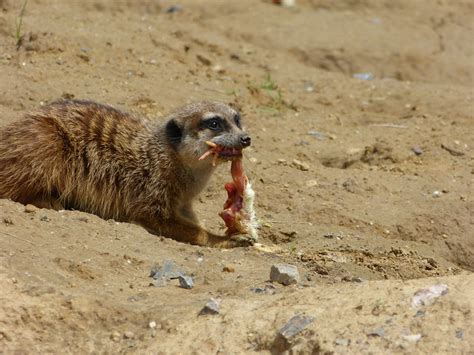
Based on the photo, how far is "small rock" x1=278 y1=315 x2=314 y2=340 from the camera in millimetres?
3367

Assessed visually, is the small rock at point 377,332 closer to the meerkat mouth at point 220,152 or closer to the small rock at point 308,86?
the meerkat mouth at point 220,152

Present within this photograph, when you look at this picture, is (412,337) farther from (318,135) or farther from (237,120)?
(318,135)

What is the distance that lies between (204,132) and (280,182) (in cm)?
87

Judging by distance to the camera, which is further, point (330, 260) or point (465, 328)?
point (330, 260)

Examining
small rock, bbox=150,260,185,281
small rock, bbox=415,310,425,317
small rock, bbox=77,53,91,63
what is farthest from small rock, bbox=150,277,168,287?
small rock, bbox=77,53,91,63

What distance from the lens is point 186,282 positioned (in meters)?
4.02

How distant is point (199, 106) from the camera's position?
5.57m

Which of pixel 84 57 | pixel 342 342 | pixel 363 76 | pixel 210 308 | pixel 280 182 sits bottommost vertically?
pixel 280 182

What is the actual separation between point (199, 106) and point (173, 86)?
1.56m

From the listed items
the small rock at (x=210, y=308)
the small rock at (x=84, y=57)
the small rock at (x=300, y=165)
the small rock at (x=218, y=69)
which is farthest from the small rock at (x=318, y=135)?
the small rock at (x=210, y=308)

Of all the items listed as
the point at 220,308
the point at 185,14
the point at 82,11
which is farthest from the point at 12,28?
the point at 220,308

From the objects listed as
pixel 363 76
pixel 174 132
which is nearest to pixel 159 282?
pixel 174 132

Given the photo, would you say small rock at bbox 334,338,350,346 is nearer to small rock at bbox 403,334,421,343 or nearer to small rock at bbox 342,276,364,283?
small rock at bbox 403,334,421,343

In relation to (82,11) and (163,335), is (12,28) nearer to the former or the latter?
(82,11)
